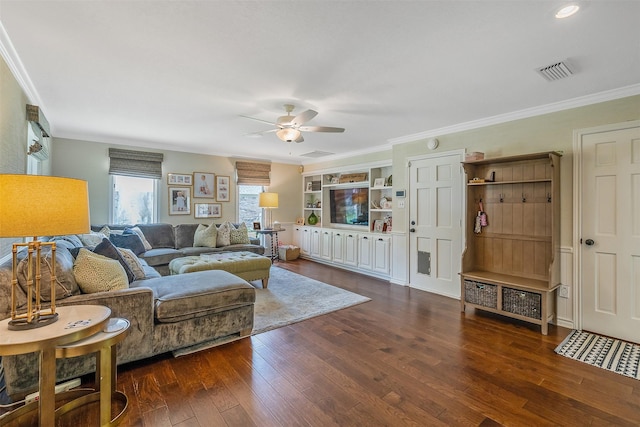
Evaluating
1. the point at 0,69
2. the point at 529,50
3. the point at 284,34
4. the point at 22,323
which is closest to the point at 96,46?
the point at 0,69

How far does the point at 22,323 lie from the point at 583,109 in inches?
189

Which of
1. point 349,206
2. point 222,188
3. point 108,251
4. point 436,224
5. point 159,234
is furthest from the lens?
point 349,206

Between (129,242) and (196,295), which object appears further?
(129,242)

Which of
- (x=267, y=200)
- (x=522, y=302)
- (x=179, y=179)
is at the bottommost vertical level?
(x=522, y=302)

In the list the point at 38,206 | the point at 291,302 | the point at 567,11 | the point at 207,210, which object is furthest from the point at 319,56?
the point at 207,210

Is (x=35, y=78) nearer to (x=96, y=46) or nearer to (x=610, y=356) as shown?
(x=96, y=46)

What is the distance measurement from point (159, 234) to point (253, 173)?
2322 mm

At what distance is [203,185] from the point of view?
5.88 metres

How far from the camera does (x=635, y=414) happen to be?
1788 millimetres

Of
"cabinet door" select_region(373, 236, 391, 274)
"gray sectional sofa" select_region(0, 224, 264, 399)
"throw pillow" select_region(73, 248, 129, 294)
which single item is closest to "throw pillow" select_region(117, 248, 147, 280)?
"gray sectional sofa" select_region(0, 224, 264, 399)

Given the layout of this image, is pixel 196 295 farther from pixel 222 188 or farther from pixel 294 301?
pixel 222 188

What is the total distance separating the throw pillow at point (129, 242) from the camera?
427 cm

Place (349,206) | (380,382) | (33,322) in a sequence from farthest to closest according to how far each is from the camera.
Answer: (349,206), (380,382), (33,322)

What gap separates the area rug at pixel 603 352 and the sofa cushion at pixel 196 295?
2912mm
